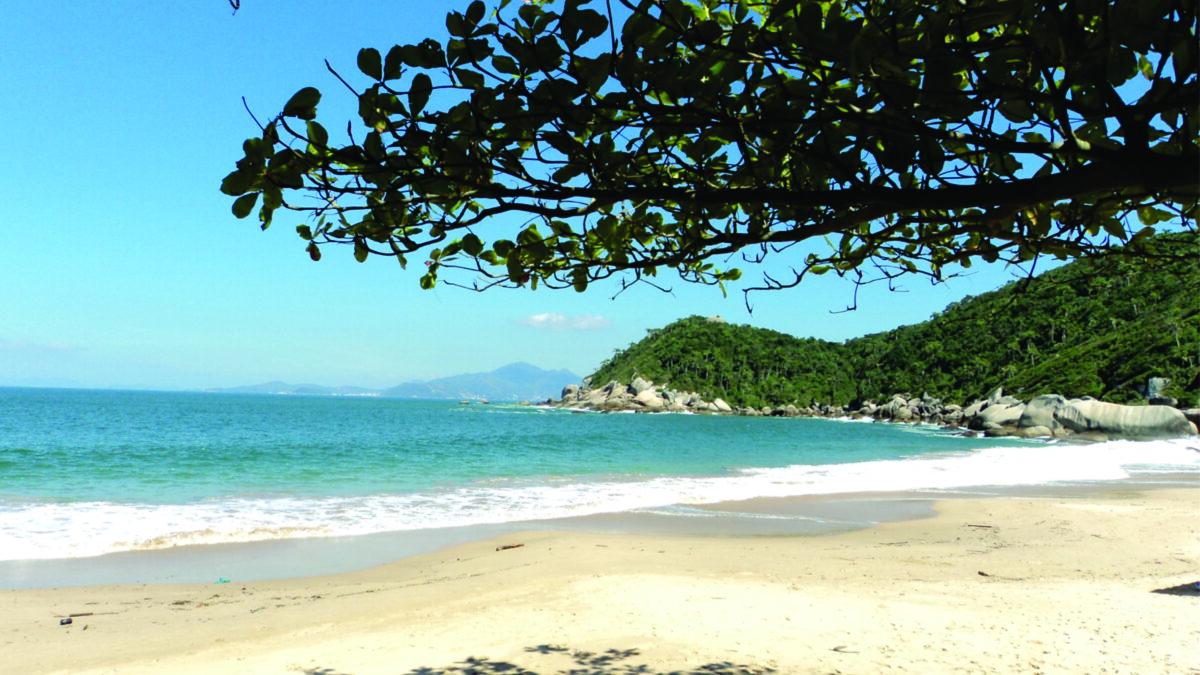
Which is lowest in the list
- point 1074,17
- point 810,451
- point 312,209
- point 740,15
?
point 810,451

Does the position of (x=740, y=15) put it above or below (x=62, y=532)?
above

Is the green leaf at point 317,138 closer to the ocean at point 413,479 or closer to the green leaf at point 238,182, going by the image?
the green leaf at point 238,182

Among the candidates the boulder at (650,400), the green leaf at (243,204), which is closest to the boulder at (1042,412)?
the green leaf at (243,204)

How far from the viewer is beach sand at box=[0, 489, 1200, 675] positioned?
17.3ft

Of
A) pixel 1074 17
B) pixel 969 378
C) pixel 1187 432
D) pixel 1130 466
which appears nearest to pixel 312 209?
pixel 1074 17

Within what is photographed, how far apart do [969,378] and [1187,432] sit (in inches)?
1640

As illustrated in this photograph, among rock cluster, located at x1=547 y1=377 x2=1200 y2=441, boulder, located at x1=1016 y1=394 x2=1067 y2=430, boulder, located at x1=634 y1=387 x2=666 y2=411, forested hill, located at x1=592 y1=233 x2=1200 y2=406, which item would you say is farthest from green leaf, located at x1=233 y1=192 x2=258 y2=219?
boulder, located at x1=634 y1=387 x2=666 y2=411

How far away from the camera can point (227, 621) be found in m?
7.10

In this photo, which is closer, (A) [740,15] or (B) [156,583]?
(A) [740,15]

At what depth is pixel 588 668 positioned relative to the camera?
5047 millimetres

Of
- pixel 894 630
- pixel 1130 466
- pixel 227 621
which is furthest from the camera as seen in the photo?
pixel 1130 466

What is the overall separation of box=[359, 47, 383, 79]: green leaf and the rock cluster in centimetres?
4740

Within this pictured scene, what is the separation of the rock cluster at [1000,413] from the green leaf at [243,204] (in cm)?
4756

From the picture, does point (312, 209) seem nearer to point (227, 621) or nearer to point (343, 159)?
point (343, 159)
